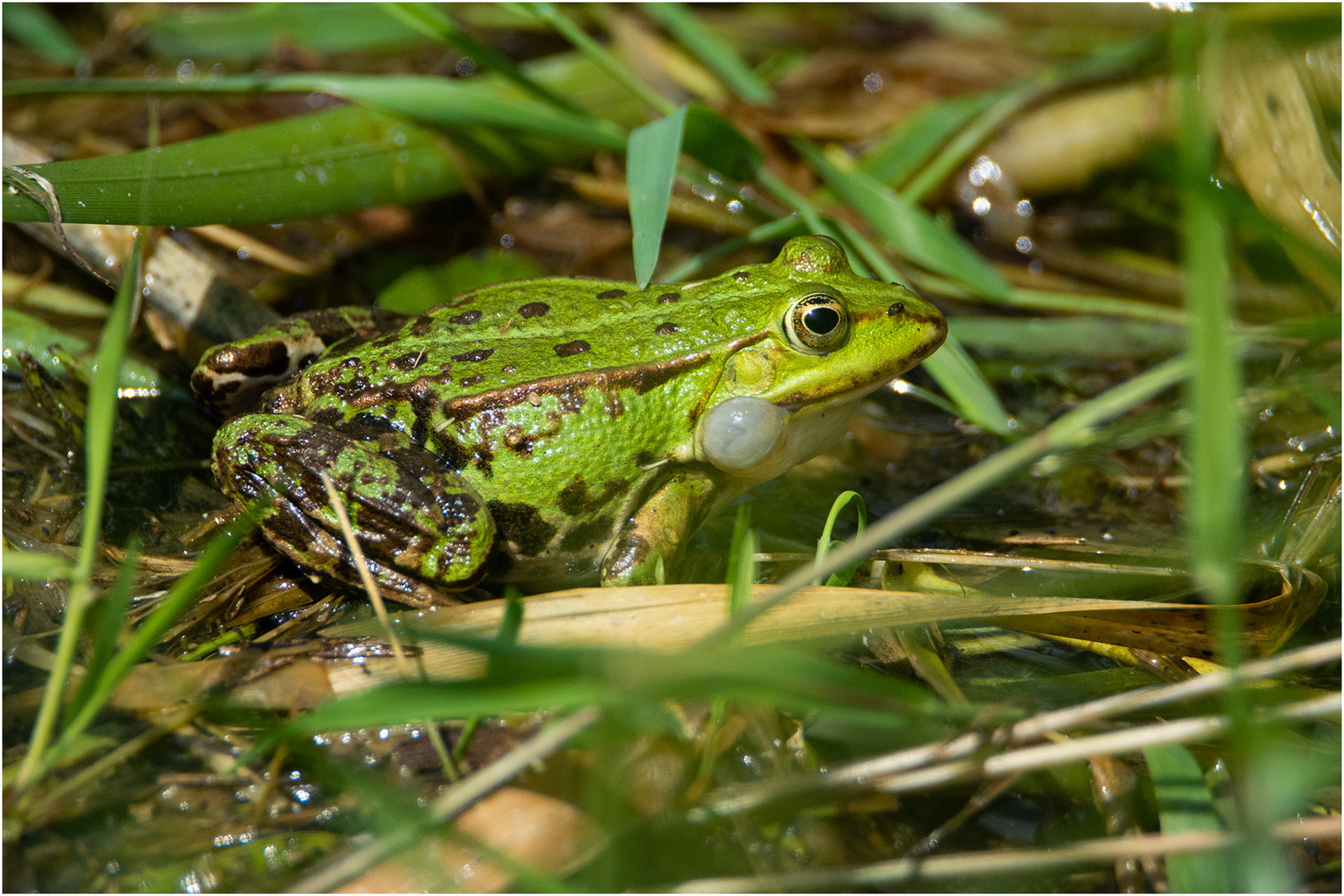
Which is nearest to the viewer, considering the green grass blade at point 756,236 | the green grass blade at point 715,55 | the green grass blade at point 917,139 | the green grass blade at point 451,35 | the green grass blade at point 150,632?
the green grass blade at point 150,632

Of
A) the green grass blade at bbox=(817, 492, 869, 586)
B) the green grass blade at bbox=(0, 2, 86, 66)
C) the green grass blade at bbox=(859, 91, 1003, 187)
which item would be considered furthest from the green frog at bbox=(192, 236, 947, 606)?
the green grass blade at bbox=(0, 2, 86, 66)

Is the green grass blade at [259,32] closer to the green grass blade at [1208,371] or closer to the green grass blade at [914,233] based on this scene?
the green grass blade at [914,233]

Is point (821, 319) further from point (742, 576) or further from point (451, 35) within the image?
point (451, 35)

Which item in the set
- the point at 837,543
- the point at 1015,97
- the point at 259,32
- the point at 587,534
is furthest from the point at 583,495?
the point at 259,32

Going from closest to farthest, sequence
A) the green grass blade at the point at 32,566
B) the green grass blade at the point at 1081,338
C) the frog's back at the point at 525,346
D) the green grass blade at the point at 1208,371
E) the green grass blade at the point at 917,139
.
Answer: the green grass blade at the point at 1208,371, the green grass blade at the point at 32,566, the frog's back at the point at 525,346, the green grass blade at the point at 1081,338, the green grass blade at the point at 917,139

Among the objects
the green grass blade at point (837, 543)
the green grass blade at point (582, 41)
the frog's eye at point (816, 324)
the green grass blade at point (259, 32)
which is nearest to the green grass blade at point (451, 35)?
the green grass blade at point (582, 41)

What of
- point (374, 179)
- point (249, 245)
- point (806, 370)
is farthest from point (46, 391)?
point (806, 370)

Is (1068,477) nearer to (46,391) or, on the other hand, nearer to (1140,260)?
(1140,260)
